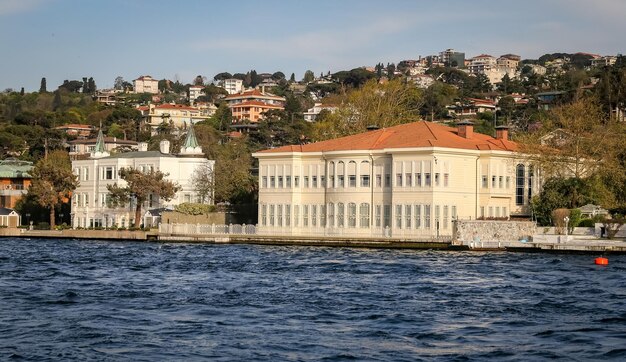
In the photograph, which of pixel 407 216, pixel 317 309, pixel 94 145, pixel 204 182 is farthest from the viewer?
pixel 94 145

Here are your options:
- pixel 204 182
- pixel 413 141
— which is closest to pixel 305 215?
pixel 413 141

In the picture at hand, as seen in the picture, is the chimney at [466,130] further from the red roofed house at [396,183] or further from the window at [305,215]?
the window at [305,215]

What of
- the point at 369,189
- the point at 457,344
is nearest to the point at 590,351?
the point at 457,344

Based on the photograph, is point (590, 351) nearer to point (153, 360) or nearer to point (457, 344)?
point (457, 344)

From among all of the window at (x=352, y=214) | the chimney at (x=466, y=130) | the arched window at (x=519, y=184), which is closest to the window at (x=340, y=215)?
the window at (x=352, y=214)

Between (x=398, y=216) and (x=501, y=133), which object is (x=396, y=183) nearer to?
(x=398, y=216)

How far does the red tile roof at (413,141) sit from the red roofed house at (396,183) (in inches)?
3.4

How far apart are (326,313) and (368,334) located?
4.27 meters

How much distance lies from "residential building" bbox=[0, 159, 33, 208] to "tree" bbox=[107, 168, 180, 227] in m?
18.9

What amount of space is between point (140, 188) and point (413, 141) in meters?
25.8

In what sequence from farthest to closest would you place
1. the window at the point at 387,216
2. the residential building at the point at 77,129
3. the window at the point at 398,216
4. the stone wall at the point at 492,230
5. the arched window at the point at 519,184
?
1. the residential building at the point at 77,129
2. the arched window at the point at 519,184
3. the window at the point at 387,216
4. the window at the point at 398,216
5. the stone wall at the point at 492,230

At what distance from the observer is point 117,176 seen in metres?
97.2

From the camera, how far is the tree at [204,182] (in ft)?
305

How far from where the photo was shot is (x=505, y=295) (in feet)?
124
